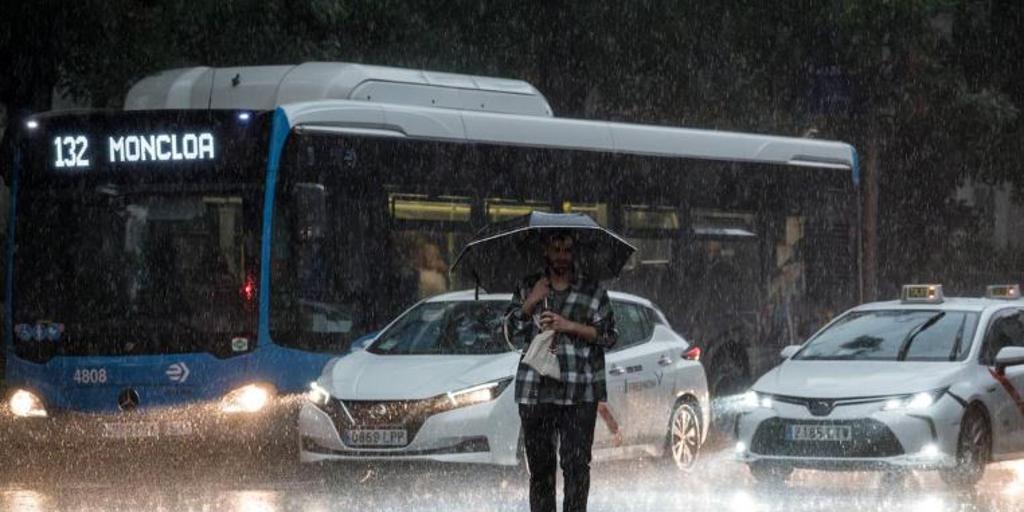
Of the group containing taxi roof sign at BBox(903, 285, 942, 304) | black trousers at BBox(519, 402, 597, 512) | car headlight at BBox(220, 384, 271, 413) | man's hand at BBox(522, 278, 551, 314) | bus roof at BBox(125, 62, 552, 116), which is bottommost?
car headlight at BBox(220, 384, 271, 413)

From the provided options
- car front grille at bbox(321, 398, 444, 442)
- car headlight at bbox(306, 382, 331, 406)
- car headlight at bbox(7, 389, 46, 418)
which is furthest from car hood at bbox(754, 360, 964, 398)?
car headlight at bbox(7, 389, 46, 418)

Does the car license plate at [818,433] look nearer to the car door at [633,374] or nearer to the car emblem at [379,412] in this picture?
the car door at [633,374]

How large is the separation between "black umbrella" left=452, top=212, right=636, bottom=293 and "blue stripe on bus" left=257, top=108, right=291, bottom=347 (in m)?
4.37

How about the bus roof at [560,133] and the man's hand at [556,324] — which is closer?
the man's hand at [556,324]

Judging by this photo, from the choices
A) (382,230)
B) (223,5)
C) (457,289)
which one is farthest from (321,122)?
(223,5)

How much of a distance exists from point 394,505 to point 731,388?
812cm

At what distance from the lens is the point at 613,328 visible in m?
10.1

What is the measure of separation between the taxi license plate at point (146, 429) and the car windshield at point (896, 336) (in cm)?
460

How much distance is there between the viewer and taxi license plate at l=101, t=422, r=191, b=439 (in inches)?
590

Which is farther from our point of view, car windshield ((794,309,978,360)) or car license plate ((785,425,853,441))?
car windshield ((794,309,978,360))

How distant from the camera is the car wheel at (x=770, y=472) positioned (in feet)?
45.7

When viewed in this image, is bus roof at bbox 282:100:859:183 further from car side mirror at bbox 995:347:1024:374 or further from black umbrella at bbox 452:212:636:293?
car side mirror at bbox 995:347:1024:374

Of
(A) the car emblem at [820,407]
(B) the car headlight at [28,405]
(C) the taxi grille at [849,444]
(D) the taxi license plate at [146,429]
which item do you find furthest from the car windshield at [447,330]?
(B) the car headlight at [28,405]

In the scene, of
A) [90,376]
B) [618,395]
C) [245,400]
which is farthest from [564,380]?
[90,376]
